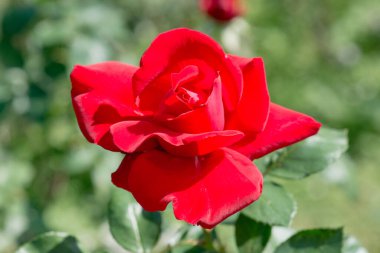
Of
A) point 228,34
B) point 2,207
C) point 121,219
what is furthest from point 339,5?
point 121,219

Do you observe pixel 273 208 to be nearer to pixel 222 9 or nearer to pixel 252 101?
pixel 252 101

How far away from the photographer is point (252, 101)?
552 mm

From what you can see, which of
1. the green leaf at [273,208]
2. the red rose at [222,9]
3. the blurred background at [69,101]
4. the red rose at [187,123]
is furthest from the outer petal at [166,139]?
the red rose at [222,9]

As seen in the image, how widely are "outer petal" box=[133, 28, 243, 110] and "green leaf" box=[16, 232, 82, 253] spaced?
7.9 inches

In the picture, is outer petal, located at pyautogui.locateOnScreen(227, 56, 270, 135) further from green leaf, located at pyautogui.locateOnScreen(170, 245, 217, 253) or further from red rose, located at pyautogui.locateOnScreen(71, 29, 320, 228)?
green leaf, located at pyautogui.locateOnScreen(170, 245, 217, 253)

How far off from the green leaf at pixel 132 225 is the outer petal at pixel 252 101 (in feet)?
0.69

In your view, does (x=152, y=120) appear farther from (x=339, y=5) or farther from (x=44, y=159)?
(x=339, y=5)

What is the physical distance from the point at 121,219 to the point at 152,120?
0.68ft

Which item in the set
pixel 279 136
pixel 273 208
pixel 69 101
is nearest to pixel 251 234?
pixel 273 208

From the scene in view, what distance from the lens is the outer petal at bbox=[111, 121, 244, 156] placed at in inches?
19.6

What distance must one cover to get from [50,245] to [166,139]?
0.76 ft

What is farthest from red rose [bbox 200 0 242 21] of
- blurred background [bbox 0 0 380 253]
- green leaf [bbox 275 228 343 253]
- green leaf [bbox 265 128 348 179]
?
green leaf [bbox 275 228 343 253]

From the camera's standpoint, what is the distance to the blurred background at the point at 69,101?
140cm

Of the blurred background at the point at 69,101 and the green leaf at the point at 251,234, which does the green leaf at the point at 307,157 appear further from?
the blurred background at the point at 69,101
